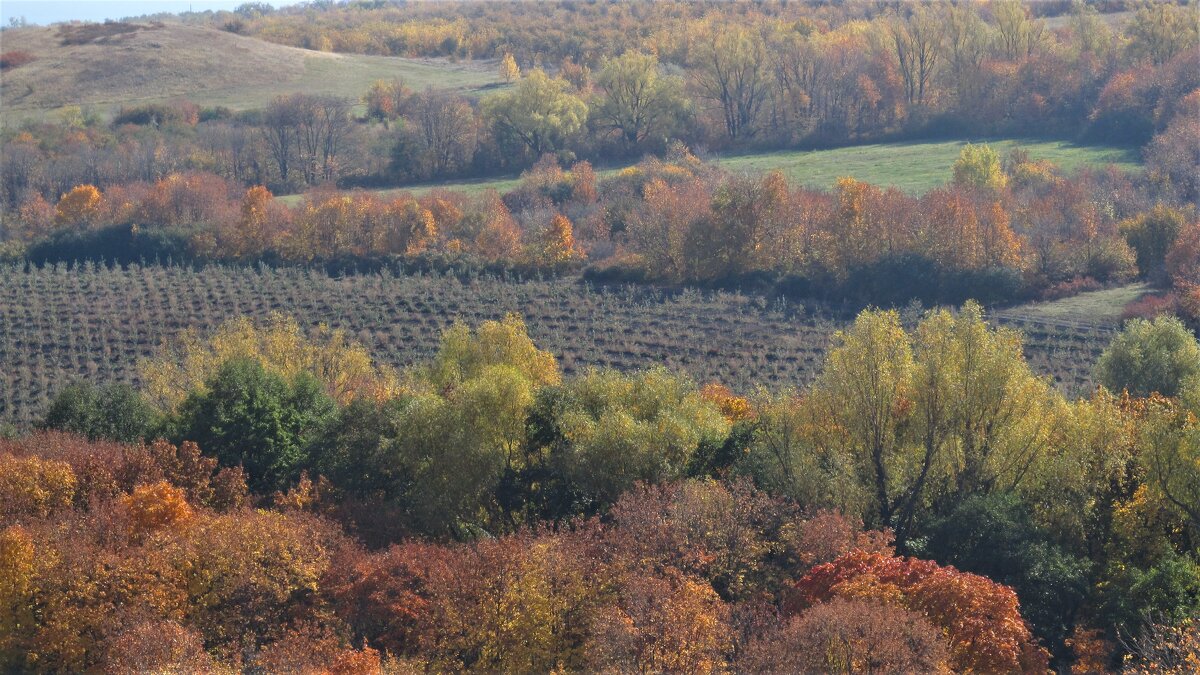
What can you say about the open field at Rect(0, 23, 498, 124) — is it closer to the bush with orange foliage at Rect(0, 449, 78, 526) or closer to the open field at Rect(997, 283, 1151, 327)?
the open field at Rect(997, 283, 1151, 327)

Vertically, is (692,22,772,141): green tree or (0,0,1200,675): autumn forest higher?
(692,22,772,141): green tree

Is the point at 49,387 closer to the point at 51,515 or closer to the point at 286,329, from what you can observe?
the point at 286,329

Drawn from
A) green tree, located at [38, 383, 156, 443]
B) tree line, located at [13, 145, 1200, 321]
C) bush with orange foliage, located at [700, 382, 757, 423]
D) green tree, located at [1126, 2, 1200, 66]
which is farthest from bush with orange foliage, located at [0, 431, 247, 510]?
green tree, located at [1126, 2, 1200, 66]

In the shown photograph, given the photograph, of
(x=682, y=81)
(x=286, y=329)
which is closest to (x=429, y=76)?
(x=682, y=81)

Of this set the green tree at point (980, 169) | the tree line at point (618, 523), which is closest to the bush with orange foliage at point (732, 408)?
→ the tree line at point (618, 523)

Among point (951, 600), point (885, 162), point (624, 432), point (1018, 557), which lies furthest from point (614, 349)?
point (885, 162)

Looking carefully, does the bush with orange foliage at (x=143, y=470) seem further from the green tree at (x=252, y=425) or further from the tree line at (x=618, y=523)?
the green tree at (x=252, y=425)
